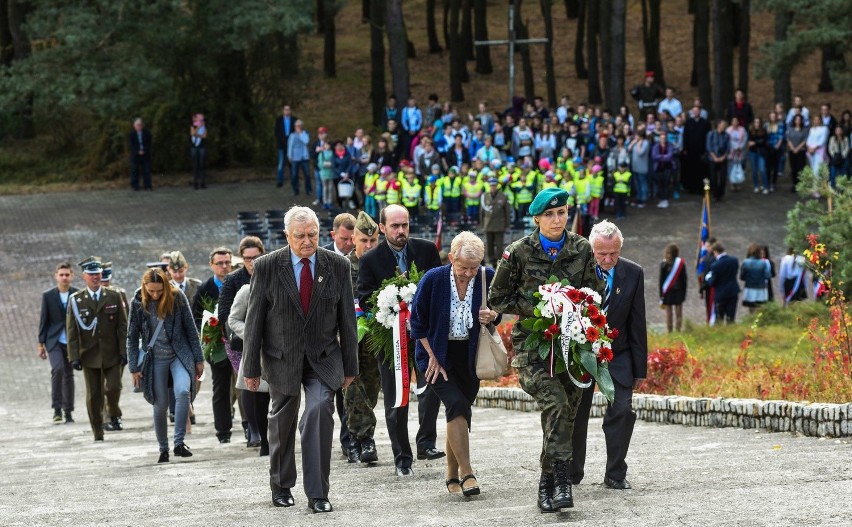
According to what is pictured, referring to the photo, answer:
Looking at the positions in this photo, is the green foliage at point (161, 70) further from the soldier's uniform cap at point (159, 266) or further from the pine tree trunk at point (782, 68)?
the soldier's uniform cap at point (159, 266)

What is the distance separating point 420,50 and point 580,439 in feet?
171

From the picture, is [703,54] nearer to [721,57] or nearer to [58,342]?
[721,57]

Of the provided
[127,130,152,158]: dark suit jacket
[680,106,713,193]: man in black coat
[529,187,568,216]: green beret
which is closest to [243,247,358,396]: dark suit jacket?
[529,187,568,216]: green beret

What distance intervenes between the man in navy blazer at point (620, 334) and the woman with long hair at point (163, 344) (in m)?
4.22

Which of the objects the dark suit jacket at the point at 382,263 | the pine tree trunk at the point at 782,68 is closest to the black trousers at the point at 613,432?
the dark suit jacket at the point at 382,263

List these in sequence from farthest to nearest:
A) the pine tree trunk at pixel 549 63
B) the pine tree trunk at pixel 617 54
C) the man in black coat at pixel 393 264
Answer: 1. the pine tree trunk at pixel 549 63
2. the pine tree trunk at pixel 617 54
3. the man in black coat at pixel 393 264

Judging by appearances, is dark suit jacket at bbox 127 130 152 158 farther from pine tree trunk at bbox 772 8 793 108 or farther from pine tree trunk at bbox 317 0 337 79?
pine tree trunk at bbox 317 0 337 79

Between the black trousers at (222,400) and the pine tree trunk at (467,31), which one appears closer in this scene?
the black trousers at (222,400)

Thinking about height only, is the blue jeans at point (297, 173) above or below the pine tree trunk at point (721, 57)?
below

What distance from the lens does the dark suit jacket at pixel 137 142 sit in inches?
1470

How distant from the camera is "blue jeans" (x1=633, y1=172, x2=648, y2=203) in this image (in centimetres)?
3391

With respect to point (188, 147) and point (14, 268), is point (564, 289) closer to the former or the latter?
point (14, 268)

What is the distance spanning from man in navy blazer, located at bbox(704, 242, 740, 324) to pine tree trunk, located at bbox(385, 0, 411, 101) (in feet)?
60.3

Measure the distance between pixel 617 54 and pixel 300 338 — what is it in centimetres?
3265
